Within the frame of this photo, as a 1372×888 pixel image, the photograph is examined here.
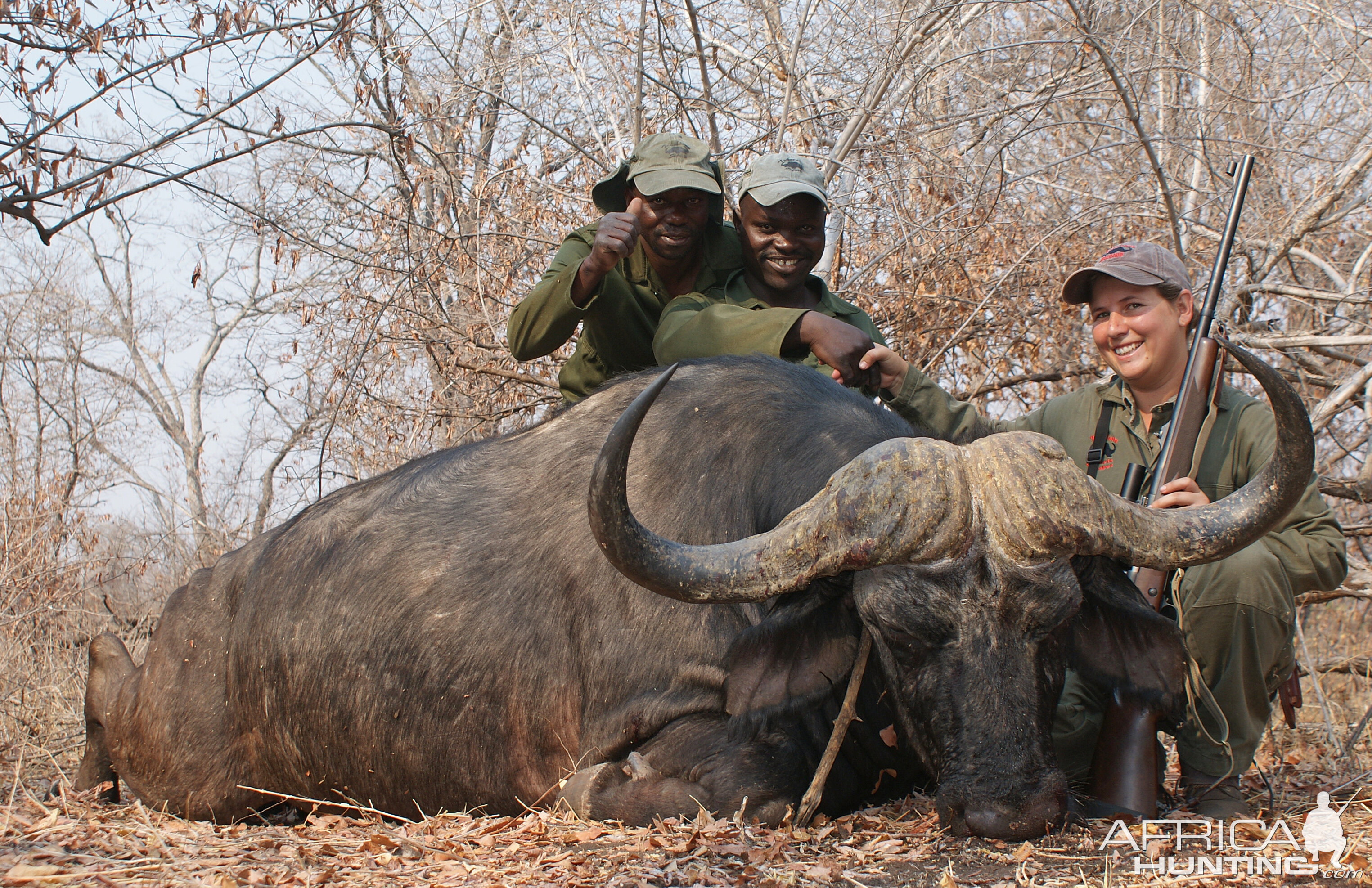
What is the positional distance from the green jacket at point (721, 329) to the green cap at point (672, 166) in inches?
20.1

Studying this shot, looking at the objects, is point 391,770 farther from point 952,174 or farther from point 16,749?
point 952,174

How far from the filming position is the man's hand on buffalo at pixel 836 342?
4.58 m

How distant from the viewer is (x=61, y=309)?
16.9 meters

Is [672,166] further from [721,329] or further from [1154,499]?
[1154,499]

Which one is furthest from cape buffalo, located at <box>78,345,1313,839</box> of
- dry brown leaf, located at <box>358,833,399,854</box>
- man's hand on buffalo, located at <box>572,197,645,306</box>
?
man's hand on buffalo, located at <box>572,197,645,306</box>

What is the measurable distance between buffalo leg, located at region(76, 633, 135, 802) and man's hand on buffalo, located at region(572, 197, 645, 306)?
273 cm

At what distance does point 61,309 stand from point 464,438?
11.6 metres

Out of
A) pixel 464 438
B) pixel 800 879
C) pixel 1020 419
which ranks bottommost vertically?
pixel 800 879

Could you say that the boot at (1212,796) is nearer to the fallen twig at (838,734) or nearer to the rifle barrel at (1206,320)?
the rifle barrel at (1206,320)

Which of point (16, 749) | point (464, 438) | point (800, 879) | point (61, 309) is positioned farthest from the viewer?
point (61, 309)

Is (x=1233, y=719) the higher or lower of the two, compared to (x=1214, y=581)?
lower

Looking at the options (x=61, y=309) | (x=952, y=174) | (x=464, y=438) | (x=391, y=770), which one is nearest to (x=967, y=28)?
(x=952, y=174)

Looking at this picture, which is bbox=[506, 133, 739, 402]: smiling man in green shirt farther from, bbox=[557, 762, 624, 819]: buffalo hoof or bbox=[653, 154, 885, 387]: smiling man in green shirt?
bbox=[557, 762, 624, 819]: buffalo hoof

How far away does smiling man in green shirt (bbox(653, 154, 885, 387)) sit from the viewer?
4656mm
